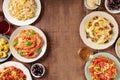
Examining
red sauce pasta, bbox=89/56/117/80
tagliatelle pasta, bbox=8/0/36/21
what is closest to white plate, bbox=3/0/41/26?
tagliatelle pasta, bbox=8/0/36/21

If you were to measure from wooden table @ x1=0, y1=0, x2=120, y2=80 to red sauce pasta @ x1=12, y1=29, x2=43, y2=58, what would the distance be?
8 cm

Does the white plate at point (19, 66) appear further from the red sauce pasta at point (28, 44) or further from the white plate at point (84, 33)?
the white plate at point (84, 33)

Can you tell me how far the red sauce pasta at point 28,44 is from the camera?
7.29 ft

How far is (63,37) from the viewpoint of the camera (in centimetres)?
229

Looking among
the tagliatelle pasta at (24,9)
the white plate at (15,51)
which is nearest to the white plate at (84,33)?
the white plate at (15,51)

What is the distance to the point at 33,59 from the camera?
2.24m

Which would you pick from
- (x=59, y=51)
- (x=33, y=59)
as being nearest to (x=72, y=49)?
(x=59, y=51)

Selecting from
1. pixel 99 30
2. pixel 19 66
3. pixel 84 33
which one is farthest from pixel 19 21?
pixel 99 30

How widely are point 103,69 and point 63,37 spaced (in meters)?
0.38

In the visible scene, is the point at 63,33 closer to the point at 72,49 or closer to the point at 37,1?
the point at 72,49

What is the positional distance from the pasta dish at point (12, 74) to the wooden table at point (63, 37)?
82 millimetres

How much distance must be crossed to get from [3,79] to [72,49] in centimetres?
54

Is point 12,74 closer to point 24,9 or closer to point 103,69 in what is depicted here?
point 24,9

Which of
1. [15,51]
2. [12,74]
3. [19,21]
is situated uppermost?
[19,21]
